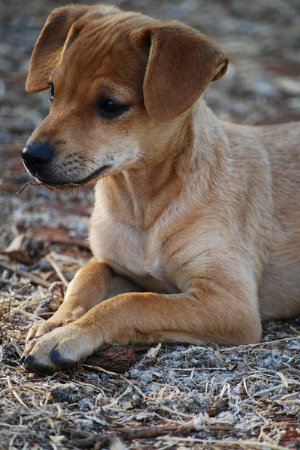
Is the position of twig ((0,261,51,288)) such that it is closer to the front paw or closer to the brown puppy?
the brown puppy

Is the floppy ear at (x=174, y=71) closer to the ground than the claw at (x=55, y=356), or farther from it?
farther from it

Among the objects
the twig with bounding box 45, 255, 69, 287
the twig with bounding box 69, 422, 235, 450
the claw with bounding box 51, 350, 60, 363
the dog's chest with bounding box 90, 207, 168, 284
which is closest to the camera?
the twig with bounding box 69, 422, 235, 450

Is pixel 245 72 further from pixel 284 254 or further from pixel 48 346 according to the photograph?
pixel 48 346

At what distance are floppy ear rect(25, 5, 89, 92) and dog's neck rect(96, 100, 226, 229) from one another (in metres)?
1.09

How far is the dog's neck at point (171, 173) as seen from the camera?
473 centimetres

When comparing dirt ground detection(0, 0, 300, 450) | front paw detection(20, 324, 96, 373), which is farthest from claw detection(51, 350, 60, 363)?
dirt ground detection(0, 0, 300, 450)

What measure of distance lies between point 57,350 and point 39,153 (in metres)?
1.36

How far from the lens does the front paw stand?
386cm

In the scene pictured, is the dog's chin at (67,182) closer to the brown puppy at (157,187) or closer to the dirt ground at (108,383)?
the brown puppy at (157,187)

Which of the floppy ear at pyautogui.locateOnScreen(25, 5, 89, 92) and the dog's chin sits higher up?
the floppy ear at pyautogui.locateOnScreen(25, 5, 89, 92)

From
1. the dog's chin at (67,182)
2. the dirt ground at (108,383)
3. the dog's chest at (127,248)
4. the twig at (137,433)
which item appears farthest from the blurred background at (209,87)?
the twig at (137,433)

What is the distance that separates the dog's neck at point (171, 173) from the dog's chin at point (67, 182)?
16.6 inches

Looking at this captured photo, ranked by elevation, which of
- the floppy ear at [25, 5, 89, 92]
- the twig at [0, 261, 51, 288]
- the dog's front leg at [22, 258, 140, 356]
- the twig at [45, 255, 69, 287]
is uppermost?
the floppy ear at [25, 5, 89, 92]

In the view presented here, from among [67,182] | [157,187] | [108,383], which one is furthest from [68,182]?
[108,383]
